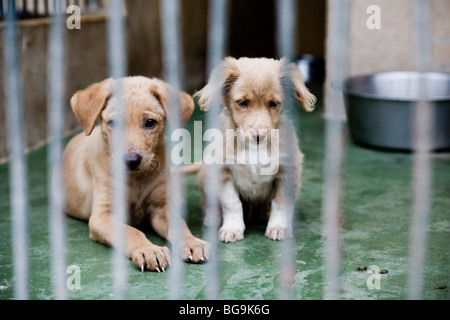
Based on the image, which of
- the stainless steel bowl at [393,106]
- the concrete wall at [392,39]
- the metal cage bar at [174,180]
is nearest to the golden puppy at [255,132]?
the metal cage bar at [174,180]

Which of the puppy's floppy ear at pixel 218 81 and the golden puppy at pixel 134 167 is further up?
the puppy's floppy ear at pixel 218 81

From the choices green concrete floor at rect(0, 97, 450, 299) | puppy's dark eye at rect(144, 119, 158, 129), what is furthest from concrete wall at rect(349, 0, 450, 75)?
puppy's dark eye at rect(144, 119, 158, 129)

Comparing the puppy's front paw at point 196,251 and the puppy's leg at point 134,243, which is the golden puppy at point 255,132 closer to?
the puppy's front paw at point 196,251

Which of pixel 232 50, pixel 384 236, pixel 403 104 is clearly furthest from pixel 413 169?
pixel 232 50

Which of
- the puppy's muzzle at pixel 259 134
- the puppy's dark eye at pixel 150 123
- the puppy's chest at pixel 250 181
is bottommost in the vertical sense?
the puppy's chest at pixel 250 181

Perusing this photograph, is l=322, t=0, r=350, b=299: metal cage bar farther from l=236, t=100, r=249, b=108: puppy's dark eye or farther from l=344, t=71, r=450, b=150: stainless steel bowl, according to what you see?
l=236, t=100, r=249, b=108: puppy's dark eye

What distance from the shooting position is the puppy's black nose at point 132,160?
3.24 metres

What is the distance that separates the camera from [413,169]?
505 cm

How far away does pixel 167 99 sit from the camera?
3482 millimetres

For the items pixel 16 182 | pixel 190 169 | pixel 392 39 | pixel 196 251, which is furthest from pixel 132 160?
pixel 392 39

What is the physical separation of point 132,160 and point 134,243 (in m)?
0.43

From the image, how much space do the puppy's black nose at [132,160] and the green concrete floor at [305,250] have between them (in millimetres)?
516

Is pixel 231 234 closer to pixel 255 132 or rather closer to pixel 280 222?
pixel 280 222

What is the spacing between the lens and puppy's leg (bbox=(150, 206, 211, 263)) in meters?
3.21
